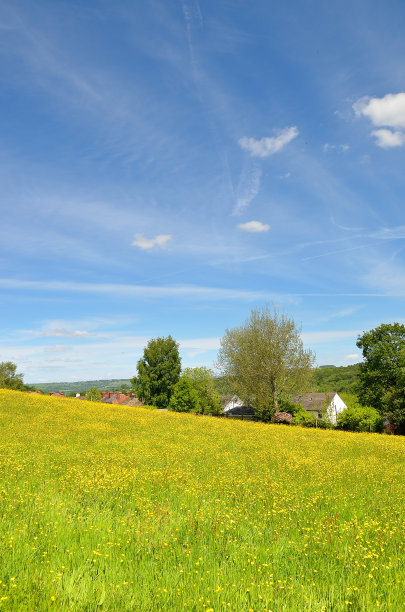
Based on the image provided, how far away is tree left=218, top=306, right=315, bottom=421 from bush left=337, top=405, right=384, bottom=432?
6.33 meters

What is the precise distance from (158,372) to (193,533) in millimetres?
73081

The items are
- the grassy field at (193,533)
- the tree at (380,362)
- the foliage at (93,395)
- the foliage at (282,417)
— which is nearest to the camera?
the grassy field at (193,533)

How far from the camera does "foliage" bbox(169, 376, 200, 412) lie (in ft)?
196

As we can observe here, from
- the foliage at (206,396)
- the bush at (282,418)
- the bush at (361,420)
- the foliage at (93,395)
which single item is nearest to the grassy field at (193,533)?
the bush at (361,420)

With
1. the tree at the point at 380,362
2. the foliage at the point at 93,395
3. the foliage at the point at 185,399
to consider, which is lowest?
the foliage at the point at 93,395

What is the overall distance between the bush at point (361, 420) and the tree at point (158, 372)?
4012cm

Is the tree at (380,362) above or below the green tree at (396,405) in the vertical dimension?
above

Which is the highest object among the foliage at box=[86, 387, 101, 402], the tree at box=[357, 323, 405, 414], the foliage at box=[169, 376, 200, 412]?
the tree at box=[357, 323, 405, 414]

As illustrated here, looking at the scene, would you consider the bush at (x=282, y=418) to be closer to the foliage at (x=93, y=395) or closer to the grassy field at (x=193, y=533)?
the grassy field at (x=193, y=533)

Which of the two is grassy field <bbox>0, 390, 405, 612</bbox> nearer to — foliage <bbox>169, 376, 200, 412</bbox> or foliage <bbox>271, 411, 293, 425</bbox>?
foliage <bbox>271, 411, 293, 425</bbox>

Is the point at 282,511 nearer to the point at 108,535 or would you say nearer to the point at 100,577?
the point at 108,535

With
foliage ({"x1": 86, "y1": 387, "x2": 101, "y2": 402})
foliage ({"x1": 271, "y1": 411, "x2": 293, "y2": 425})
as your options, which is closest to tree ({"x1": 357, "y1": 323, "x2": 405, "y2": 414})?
foliage ({"x1": 271, "y1": 411, "x2": 293, "y2": 425})

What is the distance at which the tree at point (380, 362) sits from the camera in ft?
178

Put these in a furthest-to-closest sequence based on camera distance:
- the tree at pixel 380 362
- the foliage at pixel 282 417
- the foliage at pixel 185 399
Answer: the foliage at pixel 185 399, the tree at pixel 380 362, the foliage at pixel 282 417
